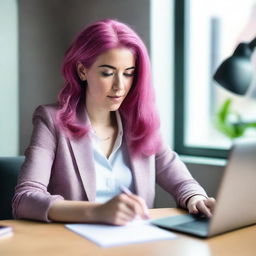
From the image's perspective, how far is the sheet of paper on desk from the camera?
1177mm

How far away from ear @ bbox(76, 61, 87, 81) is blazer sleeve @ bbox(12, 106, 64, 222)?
0.56 ft

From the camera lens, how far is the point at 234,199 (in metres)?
1.17

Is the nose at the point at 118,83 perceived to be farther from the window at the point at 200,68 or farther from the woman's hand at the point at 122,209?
the window at the point at 200,68

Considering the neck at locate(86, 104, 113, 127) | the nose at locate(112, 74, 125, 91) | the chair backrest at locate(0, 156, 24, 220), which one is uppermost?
the nose at locate(112, 74, 125, 91)

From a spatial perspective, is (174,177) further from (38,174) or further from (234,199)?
(234,199)

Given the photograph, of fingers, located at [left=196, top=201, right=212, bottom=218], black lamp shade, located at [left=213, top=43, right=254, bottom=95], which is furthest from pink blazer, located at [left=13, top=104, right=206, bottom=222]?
black lamp shade, located at [left=213, top=43, right=254, bottom=95]

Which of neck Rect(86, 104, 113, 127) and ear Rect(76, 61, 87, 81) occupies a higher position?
ear Rect(76, 61, 87, 81)

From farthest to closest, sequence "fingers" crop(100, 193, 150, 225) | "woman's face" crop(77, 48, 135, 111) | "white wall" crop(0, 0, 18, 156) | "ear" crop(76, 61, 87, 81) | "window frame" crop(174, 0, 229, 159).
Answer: "white wall" crop(0, 0, 18, 156)
"window frame" crop(174, 0, 229, 159)
"ear" crop(76, 61, 87, 81)
"woman's face" crop(77, 48, 135, 111)
"fingers" crop(100, 193, 150, 225)

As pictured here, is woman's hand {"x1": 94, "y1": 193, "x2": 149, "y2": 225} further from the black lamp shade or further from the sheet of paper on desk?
the black lamp shade

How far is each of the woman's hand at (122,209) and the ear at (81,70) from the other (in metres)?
0.60

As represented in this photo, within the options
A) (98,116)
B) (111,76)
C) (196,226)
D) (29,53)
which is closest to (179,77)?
(29,53)

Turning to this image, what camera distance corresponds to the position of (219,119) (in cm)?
257

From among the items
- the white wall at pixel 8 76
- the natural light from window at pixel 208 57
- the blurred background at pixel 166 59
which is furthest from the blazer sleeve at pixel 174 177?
the white wall at pixel 8 76

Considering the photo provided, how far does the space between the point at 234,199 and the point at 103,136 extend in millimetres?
732
